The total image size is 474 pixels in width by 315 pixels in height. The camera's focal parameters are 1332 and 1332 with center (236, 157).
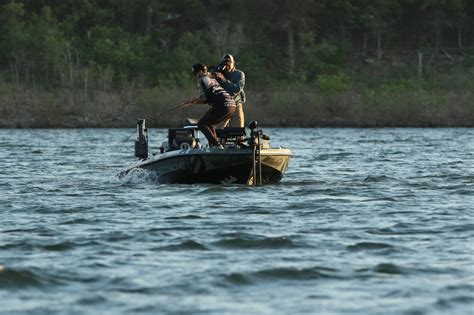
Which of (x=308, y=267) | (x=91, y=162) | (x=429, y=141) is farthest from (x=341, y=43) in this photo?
(x=308, y=267)

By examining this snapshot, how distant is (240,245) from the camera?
14.5 meters

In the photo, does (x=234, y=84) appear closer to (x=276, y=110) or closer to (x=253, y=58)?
(x=276, y=110)

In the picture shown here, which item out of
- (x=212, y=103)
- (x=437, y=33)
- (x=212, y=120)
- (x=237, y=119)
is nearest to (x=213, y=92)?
(x=212, y=103)

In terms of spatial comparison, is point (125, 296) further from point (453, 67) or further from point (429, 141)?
point (453, 67)

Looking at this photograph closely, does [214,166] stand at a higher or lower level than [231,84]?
lower

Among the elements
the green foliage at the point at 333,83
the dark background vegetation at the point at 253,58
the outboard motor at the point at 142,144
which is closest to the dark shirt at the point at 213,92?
the outboard motor at the point at 142,144

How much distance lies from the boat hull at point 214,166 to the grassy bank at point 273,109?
4083 cm

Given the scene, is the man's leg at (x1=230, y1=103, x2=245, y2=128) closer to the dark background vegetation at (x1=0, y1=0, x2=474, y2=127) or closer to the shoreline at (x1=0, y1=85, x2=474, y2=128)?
the dark background vegetation at (x1=0, y1=0, x2=474, y2=127)

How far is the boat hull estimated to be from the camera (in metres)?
21.2

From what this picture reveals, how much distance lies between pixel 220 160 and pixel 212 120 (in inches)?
27.7

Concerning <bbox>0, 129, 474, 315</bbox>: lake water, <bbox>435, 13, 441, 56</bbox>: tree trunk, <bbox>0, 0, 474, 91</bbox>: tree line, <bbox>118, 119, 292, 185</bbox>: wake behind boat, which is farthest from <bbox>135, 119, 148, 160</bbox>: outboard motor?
<bbox>435, 13, 441, 56</bbox>: tree trunk

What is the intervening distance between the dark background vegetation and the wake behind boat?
40.6 m

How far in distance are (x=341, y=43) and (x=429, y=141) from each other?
4163 centimetres

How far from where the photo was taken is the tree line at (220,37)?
7738 centimetres
